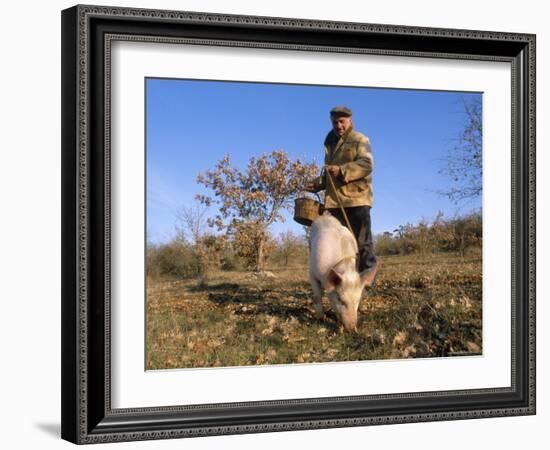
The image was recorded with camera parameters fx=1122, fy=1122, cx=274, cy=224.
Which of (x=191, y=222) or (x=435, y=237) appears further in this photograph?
(x=435, y=237)

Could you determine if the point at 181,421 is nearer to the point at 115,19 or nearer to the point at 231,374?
the point at 231,374

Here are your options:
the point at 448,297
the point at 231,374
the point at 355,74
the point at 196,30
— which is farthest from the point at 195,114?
the point at 448,297

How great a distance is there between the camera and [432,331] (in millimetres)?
8023

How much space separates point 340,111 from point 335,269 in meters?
1.10

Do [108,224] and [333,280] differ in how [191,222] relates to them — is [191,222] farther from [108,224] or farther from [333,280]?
[333,280]

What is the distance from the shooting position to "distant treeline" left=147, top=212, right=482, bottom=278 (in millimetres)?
7426

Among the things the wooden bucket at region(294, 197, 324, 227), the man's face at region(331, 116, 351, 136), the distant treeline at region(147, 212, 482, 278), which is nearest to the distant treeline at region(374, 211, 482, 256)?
the distant treeline at region(147, 212, 482, 278)

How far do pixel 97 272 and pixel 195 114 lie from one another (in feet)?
4.10

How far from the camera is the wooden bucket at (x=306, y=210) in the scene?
7.74m

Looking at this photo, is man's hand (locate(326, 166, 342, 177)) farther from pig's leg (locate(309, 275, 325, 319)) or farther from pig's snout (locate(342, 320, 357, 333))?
pig's snout (locate(342, 320, 357, 333))

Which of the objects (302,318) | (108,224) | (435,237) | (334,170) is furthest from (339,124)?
(108,224)

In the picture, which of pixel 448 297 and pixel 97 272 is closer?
pixel 97 272

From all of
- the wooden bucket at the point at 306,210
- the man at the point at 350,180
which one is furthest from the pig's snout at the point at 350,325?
the wooden bucket at the point at 306,210

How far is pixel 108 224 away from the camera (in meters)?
7.20
